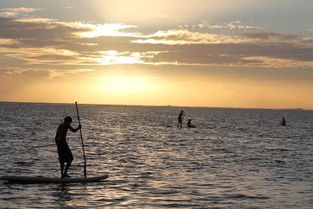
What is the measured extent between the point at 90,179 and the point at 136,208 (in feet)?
18.0

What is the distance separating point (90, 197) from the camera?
18.1 metres

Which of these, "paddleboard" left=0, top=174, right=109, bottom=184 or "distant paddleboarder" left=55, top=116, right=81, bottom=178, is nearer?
"paddleboard" left=0, top=174, right=109, bottom=184

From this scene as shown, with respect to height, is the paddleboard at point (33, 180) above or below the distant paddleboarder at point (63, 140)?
below

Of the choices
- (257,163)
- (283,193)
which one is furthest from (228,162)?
(283,193)

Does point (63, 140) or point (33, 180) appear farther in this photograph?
point (63, 140)

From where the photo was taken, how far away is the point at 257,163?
103 feet

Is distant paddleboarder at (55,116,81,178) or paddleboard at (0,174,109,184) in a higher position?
distant paddleboarder at (55,116,81,178)

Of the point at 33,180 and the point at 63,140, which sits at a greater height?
the point at 63,140

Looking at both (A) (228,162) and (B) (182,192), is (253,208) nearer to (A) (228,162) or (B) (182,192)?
(B) (182,192)

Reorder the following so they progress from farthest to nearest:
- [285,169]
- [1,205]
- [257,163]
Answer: [257,163], [285,169], [1,205]

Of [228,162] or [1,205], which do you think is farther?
[228,162]

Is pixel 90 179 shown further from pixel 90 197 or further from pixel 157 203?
pixel 157 203

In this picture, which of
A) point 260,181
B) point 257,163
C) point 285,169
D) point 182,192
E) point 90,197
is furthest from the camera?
point 257,163

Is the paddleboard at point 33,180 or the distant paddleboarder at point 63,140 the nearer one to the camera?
the paddleboard at point 33,180
